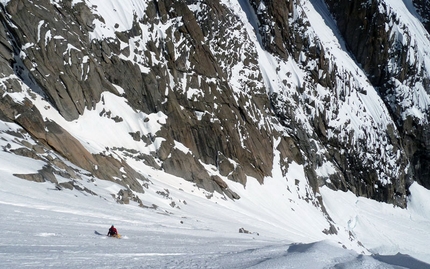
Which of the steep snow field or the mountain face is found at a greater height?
the mountain face

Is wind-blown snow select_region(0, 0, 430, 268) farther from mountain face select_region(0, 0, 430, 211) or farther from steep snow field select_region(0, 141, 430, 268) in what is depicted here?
mountain face select_region(0, 0, 430, 211)

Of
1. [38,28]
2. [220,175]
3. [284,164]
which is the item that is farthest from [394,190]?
[38,28]

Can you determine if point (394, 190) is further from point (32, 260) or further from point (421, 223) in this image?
point (32, 260)

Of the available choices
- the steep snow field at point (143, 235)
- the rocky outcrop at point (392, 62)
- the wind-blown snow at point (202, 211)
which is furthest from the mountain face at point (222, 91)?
the steep snow field at point (143, 235)

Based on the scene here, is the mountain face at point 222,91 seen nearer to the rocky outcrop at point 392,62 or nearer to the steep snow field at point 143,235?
the rocky outcrop at point 392,62

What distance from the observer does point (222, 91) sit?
34.7 m

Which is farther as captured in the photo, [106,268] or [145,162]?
[145,162]

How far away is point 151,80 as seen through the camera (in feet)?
98.6

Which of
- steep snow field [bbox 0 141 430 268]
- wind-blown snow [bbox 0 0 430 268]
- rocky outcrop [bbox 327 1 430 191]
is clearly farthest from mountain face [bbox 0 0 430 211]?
steep snow field [bbox 0 141 430 268]

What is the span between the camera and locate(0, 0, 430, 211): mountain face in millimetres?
23312

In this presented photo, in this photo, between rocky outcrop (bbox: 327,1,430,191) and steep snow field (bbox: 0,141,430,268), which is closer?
steep snow field (bbox: 0,141,430,268)

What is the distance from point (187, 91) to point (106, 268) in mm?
27090

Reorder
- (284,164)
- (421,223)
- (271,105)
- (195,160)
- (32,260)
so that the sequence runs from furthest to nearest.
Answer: (421,223)
(271,105)
(284,164)
(195,160)
(32,260)

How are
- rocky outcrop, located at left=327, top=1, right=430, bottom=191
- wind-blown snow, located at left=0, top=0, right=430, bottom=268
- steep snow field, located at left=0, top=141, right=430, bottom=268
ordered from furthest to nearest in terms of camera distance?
rocky outcrop, located at left=327, top=1, right=430, bottom=191
wind-blown snow, located at left=0, top=0, right=430, bottom=268
steep snow field, located at left=0, top=141, right=430, bottom=268
